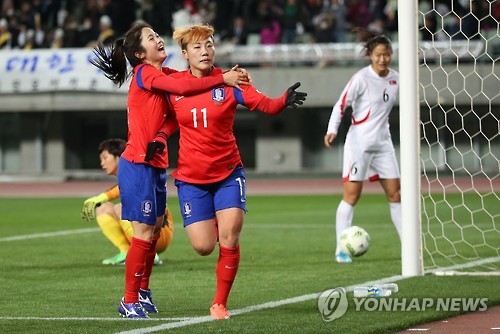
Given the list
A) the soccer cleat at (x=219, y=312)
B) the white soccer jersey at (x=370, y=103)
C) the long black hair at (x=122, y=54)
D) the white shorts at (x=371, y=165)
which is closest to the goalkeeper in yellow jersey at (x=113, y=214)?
the white shorts at (x=371, y=165)

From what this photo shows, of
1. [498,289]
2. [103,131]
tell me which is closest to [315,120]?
[103,131]

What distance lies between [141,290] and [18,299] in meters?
1.29

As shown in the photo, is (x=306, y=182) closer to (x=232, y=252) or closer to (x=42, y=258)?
(x=42, y=258)

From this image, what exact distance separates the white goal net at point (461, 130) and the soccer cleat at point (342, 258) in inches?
32.8

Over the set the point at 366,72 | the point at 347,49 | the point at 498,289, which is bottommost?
the point at 498,289

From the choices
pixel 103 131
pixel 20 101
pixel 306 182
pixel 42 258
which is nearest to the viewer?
pixel 42 258

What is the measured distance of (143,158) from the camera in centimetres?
791

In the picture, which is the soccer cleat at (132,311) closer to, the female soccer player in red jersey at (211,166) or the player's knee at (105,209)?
the female soccer player in red jersey at (211,166)

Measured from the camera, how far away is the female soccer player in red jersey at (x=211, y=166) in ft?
25.3

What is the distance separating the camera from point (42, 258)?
486 inches

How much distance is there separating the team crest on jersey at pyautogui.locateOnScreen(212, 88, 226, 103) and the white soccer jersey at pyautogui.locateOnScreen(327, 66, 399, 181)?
4.24m

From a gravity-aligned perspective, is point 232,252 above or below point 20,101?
below

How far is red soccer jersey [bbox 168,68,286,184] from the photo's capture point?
7734 mm

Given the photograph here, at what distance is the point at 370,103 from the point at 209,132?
14.7 ft
